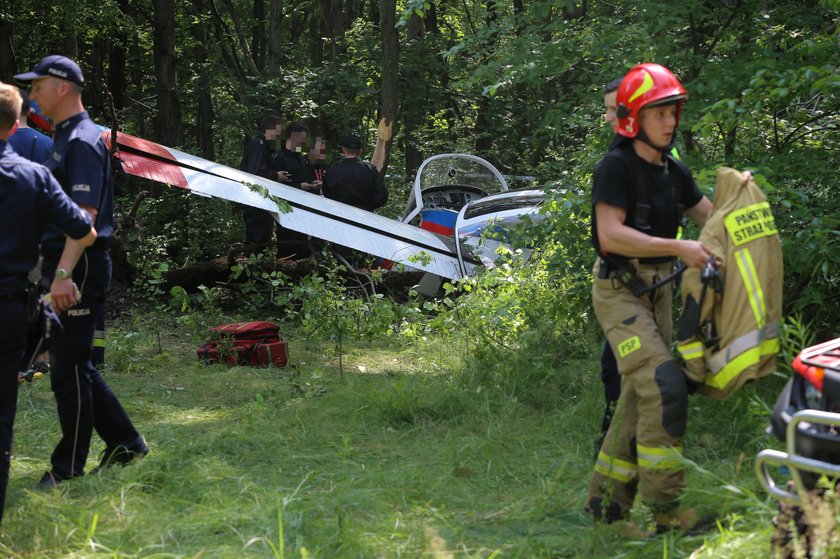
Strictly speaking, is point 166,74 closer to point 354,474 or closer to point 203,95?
point 203,95

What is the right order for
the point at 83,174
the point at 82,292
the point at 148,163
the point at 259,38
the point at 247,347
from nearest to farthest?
the point at 83,174
the point at 82,292
the point at 247,347
the point at 148,163
the point at 259,38

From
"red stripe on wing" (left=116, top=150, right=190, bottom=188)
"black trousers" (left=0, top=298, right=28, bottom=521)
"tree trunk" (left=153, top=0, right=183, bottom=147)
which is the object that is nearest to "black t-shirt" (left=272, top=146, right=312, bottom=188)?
"red stripe on wing" (left=116, top=150, right=190, bottom=188)

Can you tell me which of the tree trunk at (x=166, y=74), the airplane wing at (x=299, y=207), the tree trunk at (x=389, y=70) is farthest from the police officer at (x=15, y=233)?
the tree trunk at (x=166, y=74)

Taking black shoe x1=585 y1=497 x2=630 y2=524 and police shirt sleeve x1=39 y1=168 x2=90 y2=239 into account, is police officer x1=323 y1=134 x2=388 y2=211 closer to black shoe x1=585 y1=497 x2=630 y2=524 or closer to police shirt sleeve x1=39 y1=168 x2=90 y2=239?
police shirt sleeve x1=39 y1=168 x2=90 y2=239

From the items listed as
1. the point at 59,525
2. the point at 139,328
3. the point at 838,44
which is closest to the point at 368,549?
the point at 59,525

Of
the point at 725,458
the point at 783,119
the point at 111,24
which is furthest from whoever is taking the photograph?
the point at 111,24

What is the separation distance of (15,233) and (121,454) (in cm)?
164

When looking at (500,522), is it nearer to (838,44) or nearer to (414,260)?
(838,44)

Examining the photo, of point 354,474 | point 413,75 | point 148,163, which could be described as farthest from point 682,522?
point 413,75

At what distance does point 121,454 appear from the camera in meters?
5.32

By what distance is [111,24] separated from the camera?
18.3 metres

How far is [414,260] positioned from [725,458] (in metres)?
5.61

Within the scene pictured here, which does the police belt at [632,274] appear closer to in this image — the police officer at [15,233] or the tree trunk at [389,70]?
the police officer at [15,233]

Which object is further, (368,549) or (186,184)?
(186,184)
